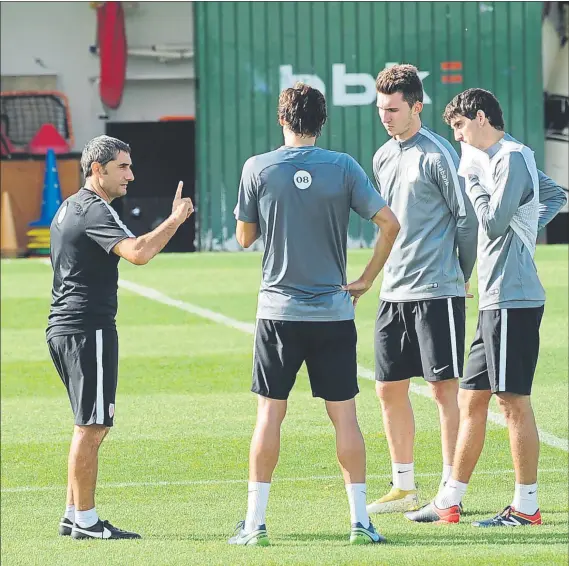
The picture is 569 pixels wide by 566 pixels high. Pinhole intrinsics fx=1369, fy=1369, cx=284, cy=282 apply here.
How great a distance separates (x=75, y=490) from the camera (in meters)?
6.08

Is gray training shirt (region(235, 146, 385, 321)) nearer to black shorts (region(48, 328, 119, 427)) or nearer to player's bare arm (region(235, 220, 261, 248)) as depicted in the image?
player's bare arm (region(235, 220, 261, 248))

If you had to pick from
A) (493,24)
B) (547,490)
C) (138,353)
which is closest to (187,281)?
(138,353)

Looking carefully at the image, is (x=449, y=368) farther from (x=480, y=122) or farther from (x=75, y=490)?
(x=75, y=490)

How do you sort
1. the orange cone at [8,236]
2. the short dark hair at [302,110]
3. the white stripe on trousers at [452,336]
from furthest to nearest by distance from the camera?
the orange cone at [8,236]
the white stripe on trousers at [452,336]
the short dark hair at [302,110]

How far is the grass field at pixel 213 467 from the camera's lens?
227 inches

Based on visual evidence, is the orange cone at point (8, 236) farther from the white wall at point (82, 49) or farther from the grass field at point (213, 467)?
the grass field at point (213, 467)

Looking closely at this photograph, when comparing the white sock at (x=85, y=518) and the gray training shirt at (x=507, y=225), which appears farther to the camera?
the white sock at (x=85, y=518)

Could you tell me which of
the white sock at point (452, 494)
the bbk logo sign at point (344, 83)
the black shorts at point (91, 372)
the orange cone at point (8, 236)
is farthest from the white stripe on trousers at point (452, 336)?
the orange cone at point (8, 236)

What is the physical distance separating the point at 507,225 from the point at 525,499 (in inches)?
48.4

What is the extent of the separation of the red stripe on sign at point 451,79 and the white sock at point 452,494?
1927 cm

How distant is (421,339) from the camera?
650 cm

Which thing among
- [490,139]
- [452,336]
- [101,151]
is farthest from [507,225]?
[101,151]

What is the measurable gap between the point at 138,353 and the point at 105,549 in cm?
689

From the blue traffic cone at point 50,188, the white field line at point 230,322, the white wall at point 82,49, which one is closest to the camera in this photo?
the white field line at point 230,322
